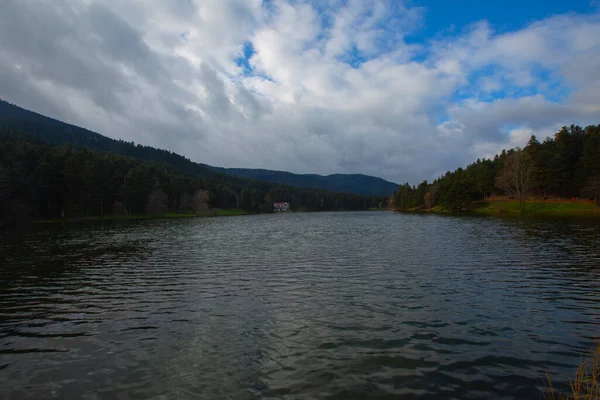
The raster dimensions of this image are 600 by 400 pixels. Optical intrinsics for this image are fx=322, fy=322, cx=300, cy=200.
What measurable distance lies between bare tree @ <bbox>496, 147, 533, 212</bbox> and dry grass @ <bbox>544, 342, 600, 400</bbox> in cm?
12398

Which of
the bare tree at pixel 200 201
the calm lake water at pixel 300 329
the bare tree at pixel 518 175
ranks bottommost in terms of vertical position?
the calm lake water at pixel 300 329

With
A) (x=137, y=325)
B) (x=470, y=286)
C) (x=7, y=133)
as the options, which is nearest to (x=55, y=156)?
(x=7, y=133)

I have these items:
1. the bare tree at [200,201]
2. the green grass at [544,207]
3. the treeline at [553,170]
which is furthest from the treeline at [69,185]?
the green grass at [544,207]

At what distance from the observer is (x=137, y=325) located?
14.4m

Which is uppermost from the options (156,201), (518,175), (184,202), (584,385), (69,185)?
(518,175)

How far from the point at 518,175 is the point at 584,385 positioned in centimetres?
13819

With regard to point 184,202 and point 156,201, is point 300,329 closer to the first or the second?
point 156,201

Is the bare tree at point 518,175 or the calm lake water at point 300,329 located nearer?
the calm lake water at point 300,329

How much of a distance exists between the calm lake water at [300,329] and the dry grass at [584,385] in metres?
0.32

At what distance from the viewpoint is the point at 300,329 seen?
531 inches

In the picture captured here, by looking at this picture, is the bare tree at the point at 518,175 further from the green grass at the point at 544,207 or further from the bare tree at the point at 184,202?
→ the bare tree at the point at 184,202

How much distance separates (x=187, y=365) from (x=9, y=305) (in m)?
14.3

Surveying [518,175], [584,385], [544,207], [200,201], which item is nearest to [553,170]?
[518,175]

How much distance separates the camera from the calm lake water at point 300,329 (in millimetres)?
9438
